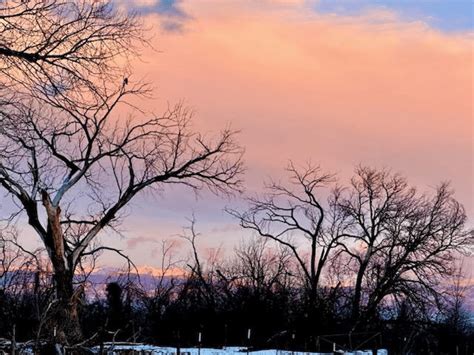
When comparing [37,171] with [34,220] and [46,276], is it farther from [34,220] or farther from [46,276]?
[46,276]

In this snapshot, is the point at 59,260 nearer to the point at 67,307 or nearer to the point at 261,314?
the point at 67,307

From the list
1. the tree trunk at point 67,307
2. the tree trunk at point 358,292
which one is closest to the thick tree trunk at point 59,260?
the tree trunk at point 67,307

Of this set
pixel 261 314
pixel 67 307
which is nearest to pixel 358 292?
pixel 261 314

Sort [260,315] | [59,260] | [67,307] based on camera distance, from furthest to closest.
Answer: [260,315] < [59,260] < [67,307]

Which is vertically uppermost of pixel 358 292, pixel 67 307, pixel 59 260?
pixel 358 292

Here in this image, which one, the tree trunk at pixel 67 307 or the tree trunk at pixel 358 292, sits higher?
the tree trunk at pixel 358 292

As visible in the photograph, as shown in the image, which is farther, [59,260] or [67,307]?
[59,260]

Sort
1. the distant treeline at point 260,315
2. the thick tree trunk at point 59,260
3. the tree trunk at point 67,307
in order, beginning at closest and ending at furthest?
the tree trunk at point 67,307 < the thick tree trunk at point 59,260 < the distant treeline at point 260,315

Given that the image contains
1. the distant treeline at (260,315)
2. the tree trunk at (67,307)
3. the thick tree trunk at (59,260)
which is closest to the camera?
the tree trunk at (67,307)

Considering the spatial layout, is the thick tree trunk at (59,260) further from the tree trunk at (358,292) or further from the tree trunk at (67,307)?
the tree trunk at (358,292)

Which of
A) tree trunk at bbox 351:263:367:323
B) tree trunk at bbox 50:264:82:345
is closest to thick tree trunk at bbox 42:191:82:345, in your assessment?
tree trunk at bbox 50:264:82:345

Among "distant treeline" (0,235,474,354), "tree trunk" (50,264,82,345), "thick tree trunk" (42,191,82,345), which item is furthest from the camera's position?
"distant treeline" (0,235,474,354)

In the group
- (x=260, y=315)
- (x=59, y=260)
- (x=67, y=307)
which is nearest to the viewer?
(x=67, y=307)

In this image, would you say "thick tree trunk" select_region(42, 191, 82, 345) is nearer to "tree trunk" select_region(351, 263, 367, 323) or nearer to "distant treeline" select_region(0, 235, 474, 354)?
"distant treeline" select_region(0, 235, 474, 354)
